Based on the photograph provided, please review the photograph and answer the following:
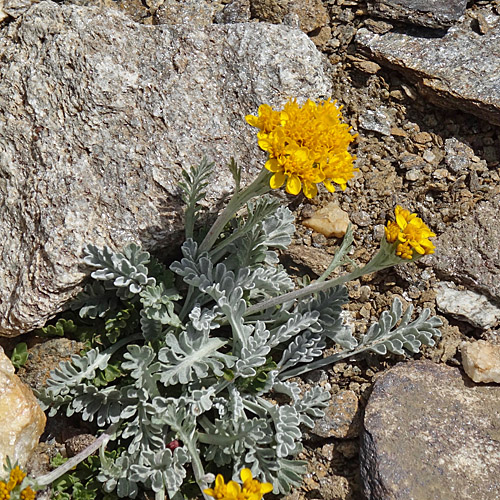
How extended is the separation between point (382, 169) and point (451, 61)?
3.10ft

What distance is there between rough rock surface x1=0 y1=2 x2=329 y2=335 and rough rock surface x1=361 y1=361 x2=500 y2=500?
1744mm

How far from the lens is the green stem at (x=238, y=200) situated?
11.5 feet

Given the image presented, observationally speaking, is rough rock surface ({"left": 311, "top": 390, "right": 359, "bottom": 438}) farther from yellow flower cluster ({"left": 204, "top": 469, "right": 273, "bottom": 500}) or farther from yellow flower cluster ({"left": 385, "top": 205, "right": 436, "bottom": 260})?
yellow flower cluster ({"left": 385, "top": 205, "right": 436, "bottom": 260})

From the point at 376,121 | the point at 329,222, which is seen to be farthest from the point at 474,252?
the point at 376,121

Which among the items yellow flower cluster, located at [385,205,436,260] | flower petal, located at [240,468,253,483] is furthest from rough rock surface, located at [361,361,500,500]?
yellow flower cluster, located at [385,205,436,260]

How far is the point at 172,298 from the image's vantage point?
13.9 ft

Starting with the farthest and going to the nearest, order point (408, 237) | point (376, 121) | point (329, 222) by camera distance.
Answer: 1. point (376, 121)
2. point (329, 222)
3. point (408, 237)

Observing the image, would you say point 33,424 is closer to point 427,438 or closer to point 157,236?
point 157,236

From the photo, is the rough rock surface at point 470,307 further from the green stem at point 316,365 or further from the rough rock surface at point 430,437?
the green stem at point 316,365

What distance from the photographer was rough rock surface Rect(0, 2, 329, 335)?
169 inches

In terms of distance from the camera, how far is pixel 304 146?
3.45 meters

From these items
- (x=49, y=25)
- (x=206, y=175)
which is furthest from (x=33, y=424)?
(x=49, y=25)

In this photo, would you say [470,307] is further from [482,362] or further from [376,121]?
[376,121]

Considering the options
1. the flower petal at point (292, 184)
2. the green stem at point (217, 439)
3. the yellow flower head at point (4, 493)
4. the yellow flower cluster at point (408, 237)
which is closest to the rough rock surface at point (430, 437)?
the green stem at point (217, 439)
